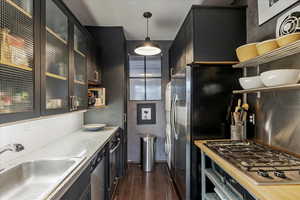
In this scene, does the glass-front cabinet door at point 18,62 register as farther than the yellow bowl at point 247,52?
No

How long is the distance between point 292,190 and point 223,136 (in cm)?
111

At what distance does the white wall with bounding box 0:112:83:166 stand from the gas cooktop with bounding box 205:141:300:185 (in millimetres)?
1391

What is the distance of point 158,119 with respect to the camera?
12.1 feet

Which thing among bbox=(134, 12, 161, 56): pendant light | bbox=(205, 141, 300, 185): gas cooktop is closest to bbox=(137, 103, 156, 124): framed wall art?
bbox=(134, 12, 161, 56): pendant light

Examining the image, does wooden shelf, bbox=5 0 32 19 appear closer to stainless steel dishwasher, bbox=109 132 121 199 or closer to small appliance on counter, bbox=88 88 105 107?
small appliance on counter, bbox=88 88 105 107

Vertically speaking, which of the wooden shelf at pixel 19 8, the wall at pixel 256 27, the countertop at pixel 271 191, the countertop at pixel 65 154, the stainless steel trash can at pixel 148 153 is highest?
the wall at pixel 256 27

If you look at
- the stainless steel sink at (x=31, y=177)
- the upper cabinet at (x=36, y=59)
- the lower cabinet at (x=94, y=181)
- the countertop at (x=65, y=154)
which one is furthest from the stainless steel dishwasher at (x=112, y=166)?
the stainless steel sink at (x=31, y=177)

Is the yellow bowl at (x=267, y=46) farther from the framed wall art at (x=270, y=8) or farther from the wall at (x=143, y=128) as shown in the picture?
the wall at (x=143, y=128)

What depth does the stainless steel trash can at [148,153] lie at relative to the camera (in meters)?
3.27

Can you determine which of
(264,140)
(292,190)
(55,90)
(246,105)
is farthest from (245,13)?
(55,90)

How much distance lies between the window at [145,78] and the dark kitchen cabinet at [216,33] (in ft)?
6.08

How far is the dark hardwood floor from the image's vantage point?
2.41 m

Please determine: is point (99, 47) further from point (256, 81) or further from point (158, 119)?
point (256, 81)

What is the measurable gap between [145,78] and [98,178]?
2.44 metres
